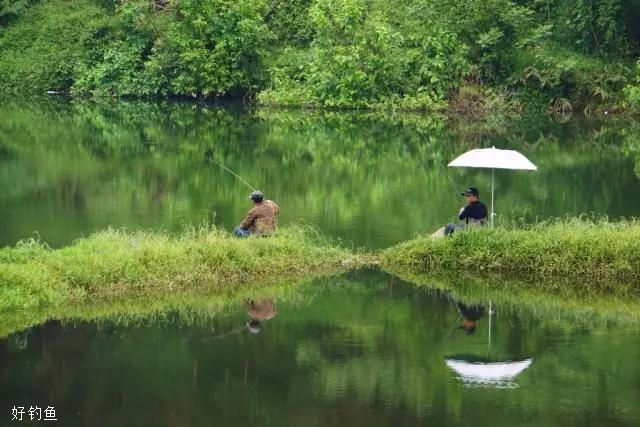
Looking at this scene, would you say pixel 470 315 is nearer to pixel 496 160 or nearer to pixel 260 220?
pixel 496 160

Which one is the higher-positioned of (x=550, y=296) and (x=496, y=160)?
(x=496, y=160)

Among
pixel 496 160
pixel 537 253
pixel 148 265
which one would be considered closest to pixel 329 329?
pixel 148 265

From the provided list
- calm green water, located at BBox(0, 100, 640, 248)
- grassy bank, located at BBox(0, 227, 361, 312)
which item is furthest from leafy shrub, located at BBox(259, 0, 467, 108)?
grassy bank, located at BBox(0, 227, 361, 312)

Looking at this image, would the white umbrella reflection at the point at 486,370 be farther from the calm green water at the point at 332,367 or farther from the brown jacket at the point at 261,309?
the brown jacket at the point at 261,309

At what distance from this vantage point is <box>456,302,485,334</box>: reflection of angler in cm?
1380

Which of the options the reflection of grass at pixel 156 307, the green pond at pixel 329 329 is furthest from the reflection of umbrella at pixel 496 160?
the reflection of grass at pixel 156 307

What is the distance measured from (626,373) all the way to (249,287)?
17.2 feet

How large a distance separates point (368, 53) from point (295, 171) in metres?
15.1

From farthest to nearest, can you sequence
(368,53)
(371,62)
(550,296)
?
1. (368,53)
2. (371,62)
3. (550,296)

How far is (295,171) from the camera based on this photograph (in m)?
26.5

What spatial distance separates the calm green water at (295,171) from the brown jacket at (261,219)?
193cm

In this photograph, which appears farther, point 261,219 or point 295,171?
point 295,171

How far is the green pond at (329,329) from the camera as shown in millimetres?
10797

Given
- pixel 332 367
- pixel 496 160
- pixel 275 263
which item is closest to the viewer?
pixel 332 367
